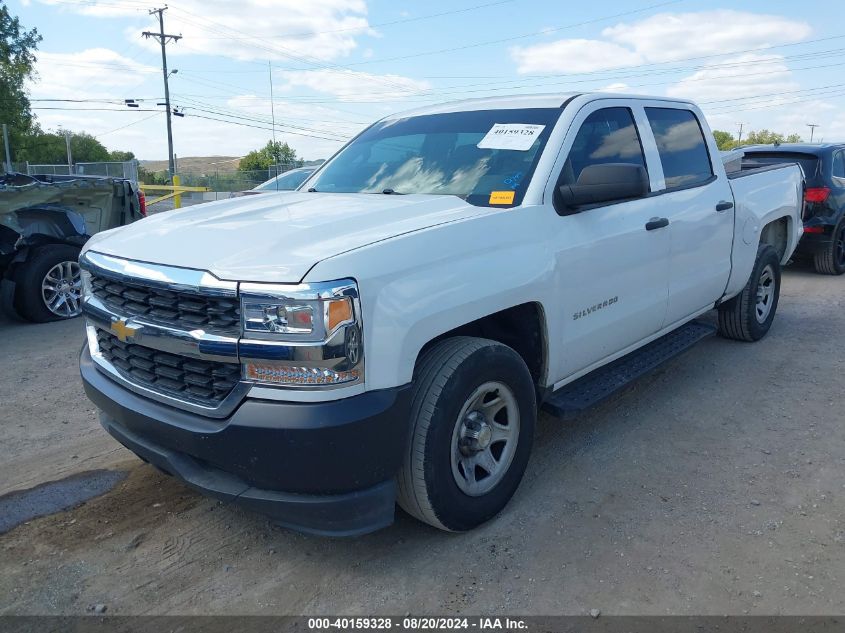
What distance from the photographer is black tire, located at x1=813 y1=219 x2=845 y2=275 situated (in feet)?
29.5

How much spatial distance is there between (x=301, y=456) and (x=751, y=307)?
4.64m

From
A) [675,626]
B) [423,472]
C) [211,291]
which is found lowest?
[675,626]

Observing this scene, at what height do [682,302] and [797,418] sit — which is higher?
[682,302]

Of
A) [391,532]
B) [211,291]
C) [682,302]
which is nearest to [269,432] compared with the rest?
[211,291]

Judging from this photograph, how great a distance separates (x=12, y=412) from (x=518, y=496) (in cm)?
358

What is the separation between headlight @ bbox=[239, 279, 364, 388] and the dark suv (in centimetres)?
799

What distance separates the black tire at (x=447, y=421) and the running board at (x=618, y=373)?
1.58ft

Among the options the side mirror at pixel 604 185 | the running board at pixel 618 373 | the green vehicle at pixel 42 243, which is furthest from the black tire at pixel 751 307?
the green vehicle at pixel 42 243

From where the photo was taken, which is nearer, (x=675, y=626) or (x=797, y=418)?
(x=675, y=626)

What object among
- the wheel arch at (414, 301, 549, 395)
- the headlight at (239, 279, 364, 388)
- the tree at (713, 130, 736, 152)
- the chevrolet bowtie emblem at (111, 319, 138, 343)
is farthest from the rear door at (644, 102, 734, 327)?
the tree at (713, 130, 736, 152)

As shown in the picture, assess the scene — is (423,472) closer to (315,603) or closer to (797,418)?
(315,603)

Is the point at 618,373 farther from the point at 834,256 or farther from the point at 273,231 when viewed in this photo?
the point at 834,256

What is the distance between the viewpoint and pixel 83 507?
133 inches

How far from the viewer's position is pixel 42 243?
24.1 ft
